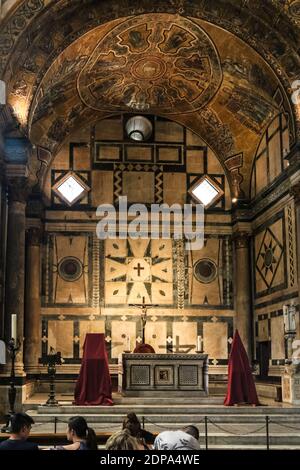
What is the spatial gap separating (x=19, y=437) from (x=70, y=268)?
18.7 meters

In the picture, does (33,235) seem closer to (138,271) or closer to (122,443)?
(138,271)

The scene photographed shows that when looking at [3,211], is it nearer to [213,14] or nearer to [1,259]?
[1,259]

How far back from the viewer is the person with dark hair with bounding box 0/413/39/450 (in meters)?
6.52

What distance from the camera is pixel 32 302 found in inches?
955

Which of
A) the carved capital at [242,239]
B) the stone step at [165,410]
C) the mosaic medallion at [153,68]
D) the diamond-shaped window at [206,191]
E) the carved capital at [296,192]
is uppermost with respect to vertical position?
the mosaic medallion at [153,68]

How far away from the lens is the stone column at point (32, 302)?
23984mm

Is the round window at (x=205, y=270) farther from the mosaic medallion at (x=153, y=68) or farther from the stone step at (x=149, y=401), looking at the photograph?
the stone step at (x=149, y=401)

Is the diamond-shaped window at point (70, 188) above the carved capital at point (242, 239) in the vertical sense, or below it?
Result: above

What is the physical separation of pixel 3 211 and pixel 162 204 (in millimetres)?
7835

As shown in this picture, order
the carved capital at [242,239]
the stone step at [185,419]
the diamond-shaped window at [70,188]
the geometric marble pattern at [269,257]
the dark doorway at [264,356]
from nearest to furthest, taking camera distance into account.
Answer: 1. the stone step at [185,419]
2. the geometric marble pattern at [269,257]
3. the dark doorway at [264,356]
4. the carved capital at [242,239]
5. the diamond-shaped window at [70,188]

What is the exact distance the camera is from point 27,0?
18.0 meters

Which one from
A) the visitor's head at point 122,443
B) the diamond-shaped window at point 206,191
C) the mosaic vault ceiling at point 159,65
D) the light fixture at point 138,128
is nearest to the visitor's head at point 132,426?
the visitor's head at point 122,443

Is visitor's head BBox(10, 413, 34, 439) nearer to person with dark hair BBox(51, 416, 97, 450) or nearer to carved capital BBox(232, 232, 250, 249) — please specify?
person with dark hair BBox(51, 416, 97, 450)

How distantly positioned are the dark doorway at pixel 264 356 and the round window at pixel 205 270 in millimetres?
3116
